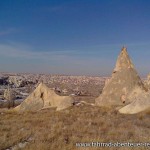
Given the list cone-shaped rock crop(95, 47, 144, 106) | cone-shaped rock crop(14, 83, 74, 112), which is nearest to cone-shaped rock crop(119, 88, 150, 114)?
cone-shaped rock crop(95, 47, 144, 106)

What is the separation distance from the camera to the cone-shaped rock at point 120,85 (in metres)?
22.0

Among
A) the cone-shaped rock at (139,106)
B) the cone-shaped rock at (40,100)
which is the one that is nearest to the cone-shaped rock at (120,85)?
the cone-shaped rock at (40,100)

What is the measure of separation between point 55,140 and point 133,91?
43.1 ft

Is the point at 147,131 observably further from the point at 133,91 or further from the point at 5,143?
the point at 133,91

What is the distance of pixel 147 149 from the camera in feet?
25.6

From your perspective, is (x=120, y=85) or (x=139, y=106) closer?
(x=139, y=106)

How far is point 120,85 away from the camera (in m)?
22.3

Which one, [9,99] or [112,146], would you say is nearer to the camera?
[112,146]

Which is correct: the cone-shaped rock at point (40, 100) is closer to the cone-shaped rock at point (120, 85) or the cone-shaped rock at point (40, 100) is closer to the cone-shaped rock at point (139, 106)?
the cone-shaped rock at point (120, 85)

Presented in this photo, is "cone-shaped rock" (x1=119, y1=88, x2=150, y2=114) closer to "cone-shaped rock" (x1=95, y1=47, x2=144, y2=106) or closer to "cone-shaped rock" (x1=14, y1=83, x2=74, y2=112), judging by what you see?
"cone-shaped rock" (x1=95, y1=47, x2=144, y2=106)

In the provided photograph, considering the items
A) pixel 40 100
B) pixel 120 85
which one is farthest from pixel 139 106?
pixel 40 100

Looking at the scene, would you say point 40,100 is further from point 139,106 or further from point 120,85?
point 139,106

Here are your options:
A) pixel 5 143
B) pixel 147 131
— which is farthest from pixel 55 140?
pixel 147 131

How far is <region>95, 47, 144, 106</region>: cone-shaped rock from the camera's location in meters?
22.0
